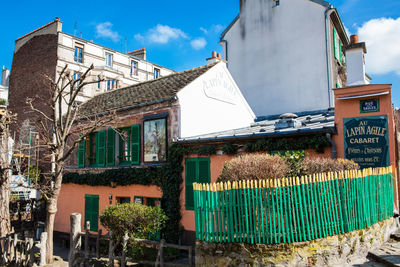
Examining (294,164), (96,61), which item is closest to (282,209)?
(294,164)

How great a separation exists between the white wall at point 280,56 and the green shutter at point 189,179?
24.2 feet

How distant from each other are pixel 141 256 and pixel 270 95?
11.3m

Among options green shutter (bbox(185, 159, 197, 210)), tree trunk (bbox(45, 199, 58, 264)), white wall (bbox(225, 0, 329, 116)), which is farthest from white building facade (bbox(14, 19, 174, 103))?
green shutter (bbox(185, 159, 197, 210))

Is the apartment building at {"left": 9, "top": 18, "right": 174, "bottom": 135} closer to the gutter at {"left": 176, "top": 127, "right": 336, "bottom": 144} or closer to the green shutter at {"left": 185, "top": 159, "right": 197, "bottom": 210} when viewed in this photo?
the green shutter at {"left": 185, "top": 159, "right": 197, "bottom": 210}

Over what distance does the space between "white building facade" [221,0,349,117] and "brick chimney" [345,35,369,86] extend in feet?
→ 17.1

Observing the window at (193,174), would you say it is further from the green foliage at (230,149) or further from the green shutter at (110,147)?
the green shutter at (110,147)

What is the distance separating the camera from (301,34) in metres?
16.2

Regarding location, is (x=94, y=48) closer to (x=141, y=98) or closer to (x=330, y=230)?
(x=141, y=98)

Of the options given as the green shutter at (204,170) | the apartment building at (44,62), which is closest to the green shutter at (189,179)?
the green shutter at (204,170)

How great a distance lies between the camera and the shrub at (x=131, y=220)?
382 inches

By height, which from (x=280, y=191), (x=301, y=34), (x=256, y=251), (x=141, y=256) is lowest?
(x=141, y=256)

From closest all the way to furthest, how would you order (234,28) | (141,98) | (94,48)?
(141,98) < (234,28) < (94,48)

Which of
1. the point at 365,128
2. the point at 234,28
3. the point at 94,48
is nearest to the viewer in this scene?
the point at 365,128

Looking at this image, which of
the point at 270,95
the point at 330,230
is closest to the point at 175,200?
the point at 330,230
